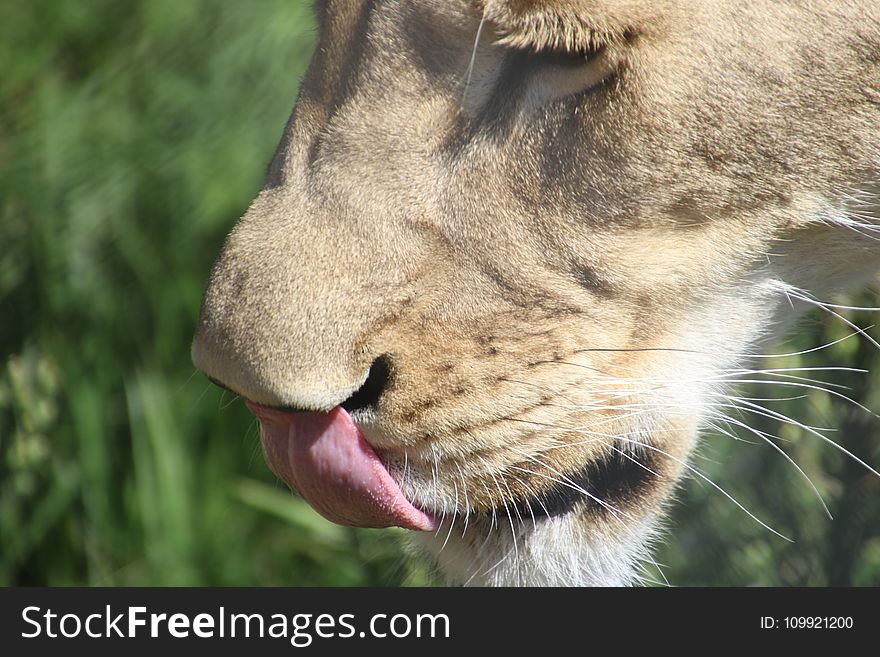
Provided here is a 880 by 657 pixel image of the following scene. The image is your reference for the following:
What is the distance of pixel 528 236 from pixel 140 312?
1.84 metres

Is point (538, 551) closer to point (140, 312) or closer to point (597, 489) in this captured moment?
point (597, 489)

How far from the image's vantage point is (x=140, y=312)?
2980mm

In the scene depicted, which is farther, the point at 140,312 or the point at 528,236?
the point at 140,312

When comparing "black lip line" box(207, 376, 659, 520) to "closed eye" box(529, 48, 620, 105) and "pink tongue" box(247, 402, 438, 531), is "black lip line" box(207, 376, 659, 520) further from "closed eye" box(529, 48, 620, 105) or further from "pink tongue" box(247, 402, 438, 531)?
"closed eye" box(529, 48, 620, 105)

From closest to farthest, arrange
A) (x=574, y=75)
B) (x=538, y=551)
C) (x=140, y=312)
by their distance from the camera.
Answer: (x=574, y=75), (x=538, y=551), (x=140, y=312)

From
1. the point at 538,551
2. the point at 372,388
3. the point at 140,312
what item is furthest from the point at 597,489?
the point at 140,312

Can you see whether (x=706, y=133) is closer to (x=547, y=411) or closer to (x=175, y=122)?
(x=547, y=411)

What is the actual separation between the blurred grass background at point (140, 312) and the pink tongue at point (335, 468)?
4.01ft

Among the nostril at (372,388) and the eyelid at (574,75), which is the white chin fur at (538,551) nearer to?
the nostril at (372,388)

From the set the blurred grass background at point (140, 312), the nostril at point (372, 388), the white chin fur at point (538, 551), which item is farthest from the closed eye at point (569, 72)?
the blurred grass background at point (140, 312)

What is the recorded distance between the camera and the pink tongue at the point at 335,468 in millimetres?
1320

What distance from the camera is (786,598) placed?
5.28ft

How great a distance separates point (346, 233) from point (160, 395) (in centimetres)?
164

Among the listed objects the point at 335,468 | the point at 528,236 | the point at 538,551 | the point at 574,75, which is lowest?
the point at 538,551
